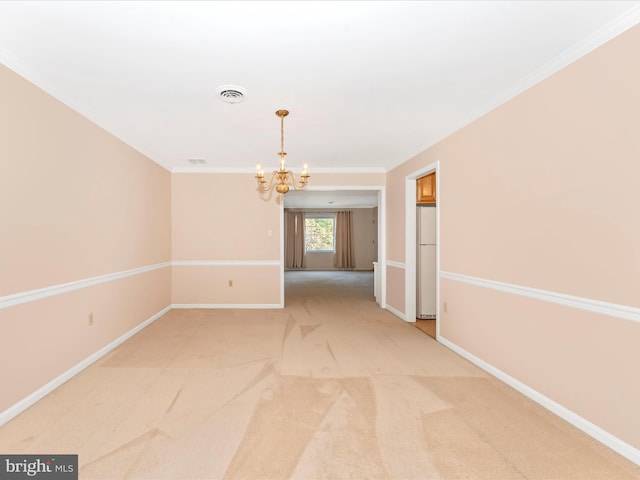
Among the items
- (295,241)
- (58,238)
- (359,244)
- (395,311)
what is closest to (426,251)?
(395,311)

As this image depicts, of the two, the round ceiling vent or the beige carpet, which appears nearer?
the beige carpet

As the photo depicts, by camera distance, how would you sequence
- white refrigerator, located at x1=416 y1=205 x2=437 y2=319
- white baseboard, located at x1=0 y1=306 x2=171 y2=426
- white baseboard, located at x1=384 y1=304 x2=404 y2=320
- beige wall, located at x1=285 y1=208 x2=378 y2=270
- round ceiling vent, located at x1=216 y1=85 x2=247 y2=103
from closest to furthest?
white baseboard, located at x1=0 y1=306 x2=171 y2=426 → round ceiling vent, located at x1=216 y1=85 x2=247 y2=103 → white refrigerator, located at x1=416 y1=205 x2=437 y2=319 → white baseboard, located at x1=384 y1=304 x2=404 y2=320 → beige wall, located at x1=285 y1=208 x2=378 y2=270

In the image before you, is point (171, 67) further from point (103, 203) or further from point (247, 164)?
point (247, 164)

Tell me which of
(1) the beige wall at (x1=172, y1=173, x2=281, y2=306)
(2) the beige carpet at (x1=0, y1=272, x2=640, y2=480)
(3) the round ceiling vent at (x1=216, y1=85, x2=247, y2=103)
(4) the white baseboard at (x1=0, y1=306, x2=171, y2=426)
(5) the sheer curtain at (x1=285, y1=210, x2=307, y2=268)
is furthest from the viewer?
(5) the sheer curtain at (x1=285, y1=210, x2=307, y2=268)

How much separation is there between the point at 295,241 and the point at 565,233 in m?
10.4

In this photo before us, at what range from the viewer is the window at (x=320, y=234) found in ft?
41.0

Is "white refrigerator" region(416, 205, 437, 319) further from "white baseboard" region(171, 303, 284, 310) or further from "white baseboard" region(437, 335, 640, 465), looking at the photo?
"white baseboard" region(171, 303, 284, 310)

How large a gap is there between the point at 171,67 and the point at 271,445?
2.63m

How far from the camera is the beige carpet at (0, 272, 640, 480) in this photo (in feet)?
5.77

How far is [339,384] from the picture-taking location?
273 centimetres

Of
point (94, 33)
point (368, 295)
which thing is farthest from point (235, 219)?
point (94, 33)

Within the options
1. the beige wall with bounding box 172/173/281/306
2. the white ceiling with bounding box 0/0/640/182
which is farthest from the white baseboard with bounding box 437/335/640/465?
the beige wall with bounding box 172/173/281/306

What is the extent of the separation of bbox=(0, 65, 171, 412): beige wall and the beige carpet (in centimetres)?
38

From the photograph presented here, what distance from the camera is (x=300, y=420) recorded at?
2188 mm
